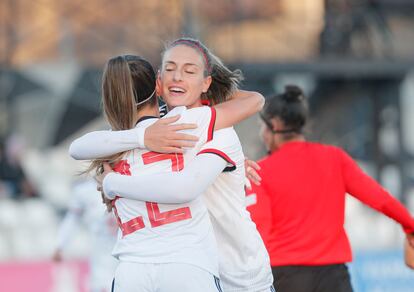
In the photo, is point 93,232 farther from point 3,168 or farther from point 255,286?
point 3,168

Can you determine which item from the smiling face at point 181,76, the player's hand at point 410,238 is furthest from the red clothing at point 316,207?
the smiling face at point 181,76

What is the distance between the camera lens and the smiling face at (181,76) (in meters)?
3.93

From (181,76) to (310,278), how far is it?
6.30ft

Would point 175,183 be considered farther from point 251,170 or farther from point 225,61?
point 225,61

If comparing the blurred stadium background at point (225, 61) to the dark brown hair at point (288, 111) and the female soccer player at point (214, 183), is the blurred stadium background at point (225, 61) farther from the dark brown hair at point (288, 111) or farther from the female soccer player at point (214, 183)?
the female soccer player at point (214, 183)

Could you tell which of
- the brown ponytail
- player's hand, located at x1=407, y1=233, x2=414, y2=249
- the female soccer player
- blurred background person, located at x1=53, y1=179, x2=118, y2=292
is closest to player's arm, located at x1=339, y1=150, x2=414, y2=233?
player's hand, located at x1=407, y1=233, x2=414, y2=249

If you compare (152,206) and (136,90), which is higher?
(136,90)

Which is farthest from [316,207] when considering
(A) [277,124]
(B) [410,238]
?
(B) [410,238]

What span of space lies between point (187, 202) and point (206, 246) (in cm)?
20

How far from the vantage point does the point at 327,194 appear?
5.36 meters

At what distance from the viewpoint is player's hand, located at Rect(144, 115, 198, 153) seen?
3.69 meters

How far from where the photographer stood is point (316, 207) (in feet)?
17.6

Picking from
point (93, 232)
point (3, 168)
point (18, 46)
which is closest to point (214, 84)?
point (93, 232)

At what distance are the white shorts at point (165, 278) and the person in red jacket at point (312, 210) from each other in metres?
1.63
